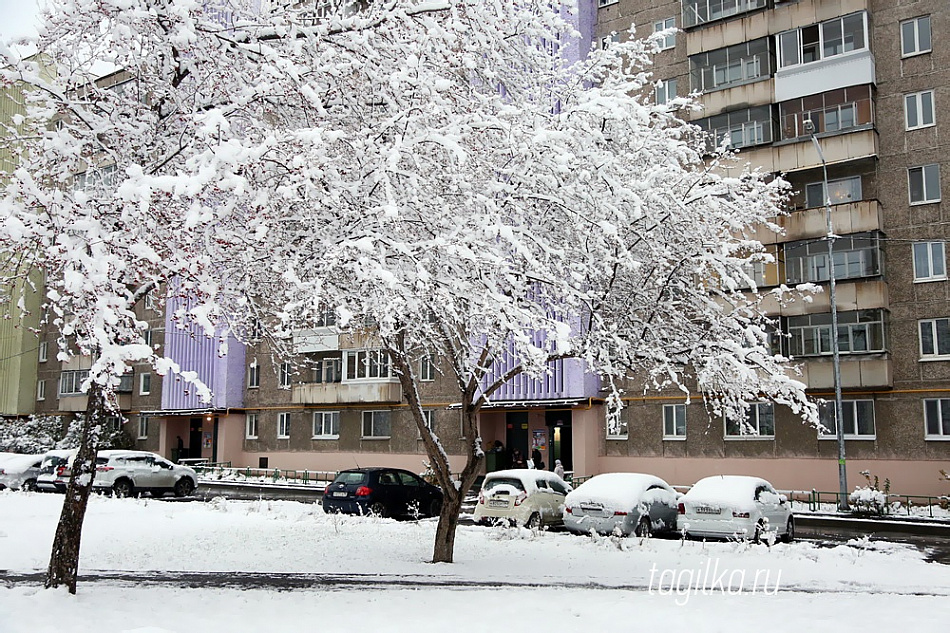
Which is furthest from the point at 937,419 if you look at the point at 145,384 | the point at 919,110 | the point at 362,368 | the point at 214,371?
the point at 145,384

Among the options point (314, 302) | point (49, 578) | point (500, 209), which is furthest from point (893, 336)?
point (49, 578)

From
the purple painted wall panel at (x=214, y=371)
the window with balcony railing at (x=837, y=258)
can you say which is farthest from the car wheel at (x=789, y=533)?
the purple painted wall panel at (x=214, y=371)

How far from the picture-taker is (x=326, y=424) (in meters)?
42.9

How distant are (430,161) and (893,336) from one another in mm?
25147

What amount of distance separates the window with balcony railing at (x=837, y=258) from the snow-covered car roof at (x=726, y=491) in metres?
13.1

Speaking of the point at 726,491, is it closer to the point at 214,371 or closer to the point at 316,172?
the point at 316,172

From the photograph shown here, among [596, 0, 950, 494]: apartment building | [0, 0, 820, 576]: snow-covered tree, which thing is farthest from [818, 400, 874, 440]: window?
[0, 0, 820, 576]: snow-covered tree

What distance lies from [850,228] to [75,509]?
27.3m

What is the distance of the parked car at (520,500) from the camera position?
2020cm

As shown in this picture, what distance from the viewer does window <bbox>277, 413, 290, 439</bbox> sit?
146 ft

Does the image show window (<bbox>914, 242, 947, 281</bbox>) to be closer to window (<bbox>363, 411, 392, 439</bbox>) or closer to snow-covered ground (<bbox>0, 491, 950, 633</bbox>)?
snow-covered ground (<bbox>0, 491, 950, 633</bbox>)

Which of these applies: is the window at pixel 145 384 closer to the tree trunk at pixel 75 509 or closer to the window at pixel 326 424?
the window at pixel 326 424

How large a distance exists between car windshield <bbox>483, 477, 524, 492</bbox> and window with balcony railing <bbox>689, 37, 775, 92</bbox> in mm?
19788

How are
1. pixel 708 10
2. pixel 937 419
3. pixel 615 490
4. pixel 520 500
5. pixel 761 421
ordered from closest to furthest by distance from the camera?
pixel 615 490 → pixel 520 500 → pixel 937 419 → pixel 761 421 → pixel 708 10
